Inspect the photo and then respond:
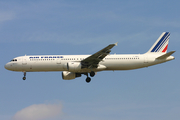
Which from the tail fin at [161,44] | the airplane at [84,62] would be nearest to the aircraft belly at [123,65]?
the airplane at [84,62]

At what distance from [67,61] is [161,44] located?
15.9 meters

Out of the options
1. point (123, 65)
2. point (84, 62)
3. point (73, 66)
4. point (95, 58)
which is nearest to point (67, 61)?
point (73, 66)

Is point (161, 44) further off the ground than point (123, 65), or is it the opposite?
point (161, 44)

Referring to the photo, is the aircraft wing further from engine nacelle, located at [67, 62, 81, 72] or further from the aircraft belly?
the aircraft belly

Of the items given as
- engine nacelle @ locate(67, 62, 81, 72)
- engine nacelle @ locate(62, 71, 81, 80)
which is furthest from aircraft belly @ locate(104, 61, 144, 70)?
engine nacelle @ locate(62, 71, 81, 80)

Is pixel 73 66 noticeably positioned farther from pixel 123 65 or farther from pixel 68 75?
pixel 123 65

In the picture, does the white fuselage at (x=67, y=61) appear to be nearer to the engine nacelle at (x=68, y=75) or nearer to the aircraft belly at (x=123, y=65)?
the aircraft belly at (x=123, y=65)

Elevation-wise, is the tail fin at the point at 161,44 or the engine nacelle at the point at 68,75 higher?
the tail fin at the point at 161,44

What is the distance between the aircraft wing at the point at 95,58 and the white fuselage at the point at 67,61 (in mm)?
813

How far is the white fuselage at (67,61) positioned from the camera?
1797 inches

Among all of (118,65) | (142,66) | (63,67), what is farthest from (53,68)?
(142,66)

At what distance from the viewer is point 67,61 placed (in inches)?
1810

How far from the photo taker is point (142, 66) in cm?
4681

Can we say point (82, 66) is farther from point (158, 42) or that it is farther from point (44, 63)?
point (158, 42)
